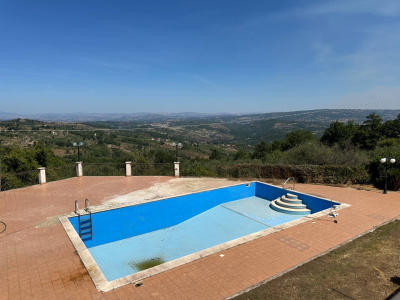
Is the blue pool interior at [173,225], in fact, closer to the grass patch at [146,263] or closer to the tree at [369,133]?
the grass patch at [146,263]

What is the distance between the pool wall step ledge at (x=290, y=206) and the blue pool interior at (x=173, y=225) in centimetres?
26

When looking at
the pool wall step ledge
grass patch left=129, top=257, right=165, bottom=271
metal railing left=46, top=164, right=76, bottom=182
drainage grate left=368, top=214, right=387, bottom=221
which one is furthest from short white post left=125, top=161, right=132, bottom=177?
drainage grate left=368, top=214, right=387, bottom=221

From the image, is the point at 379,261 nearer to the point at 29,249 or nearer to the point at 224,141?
the point at 29,249

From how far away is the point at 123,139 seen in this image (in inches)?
1956

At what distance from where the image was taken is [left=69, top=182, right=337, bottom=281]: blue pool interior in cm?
779

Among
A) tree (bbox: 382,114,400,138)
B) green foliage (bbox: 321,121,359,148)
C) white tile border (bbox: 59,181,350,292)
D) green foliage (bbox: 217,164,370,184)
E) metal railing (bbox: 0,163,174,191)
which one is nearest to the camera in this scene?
white tile border (bbox: 59,181,350,292)

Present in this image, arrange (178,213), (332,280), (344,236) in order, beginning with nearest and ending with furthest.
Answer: (332,280)
(344,236)
(178,213)

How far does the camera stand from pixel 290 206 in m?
11.0

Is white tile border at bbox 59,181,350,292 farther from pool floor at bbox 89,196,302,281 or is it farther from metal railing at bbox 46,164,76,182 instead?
metal railing at bbox 46,164,76,182

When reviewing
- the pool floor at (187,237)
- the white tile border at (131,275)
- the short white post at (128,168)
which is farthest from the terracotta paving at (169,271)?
the short white post at (128,168)

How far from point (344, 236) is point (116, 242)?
→ 734 cm

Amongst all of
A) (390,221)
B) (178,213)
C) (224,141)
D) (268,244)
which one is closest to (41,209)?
(178,213)

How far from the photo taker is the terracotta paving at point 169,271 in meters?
4.70

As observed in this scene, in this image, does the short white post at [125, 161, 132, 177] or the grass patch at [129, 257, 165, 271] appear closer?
the grass patch at [129, 257, 165, 271]
